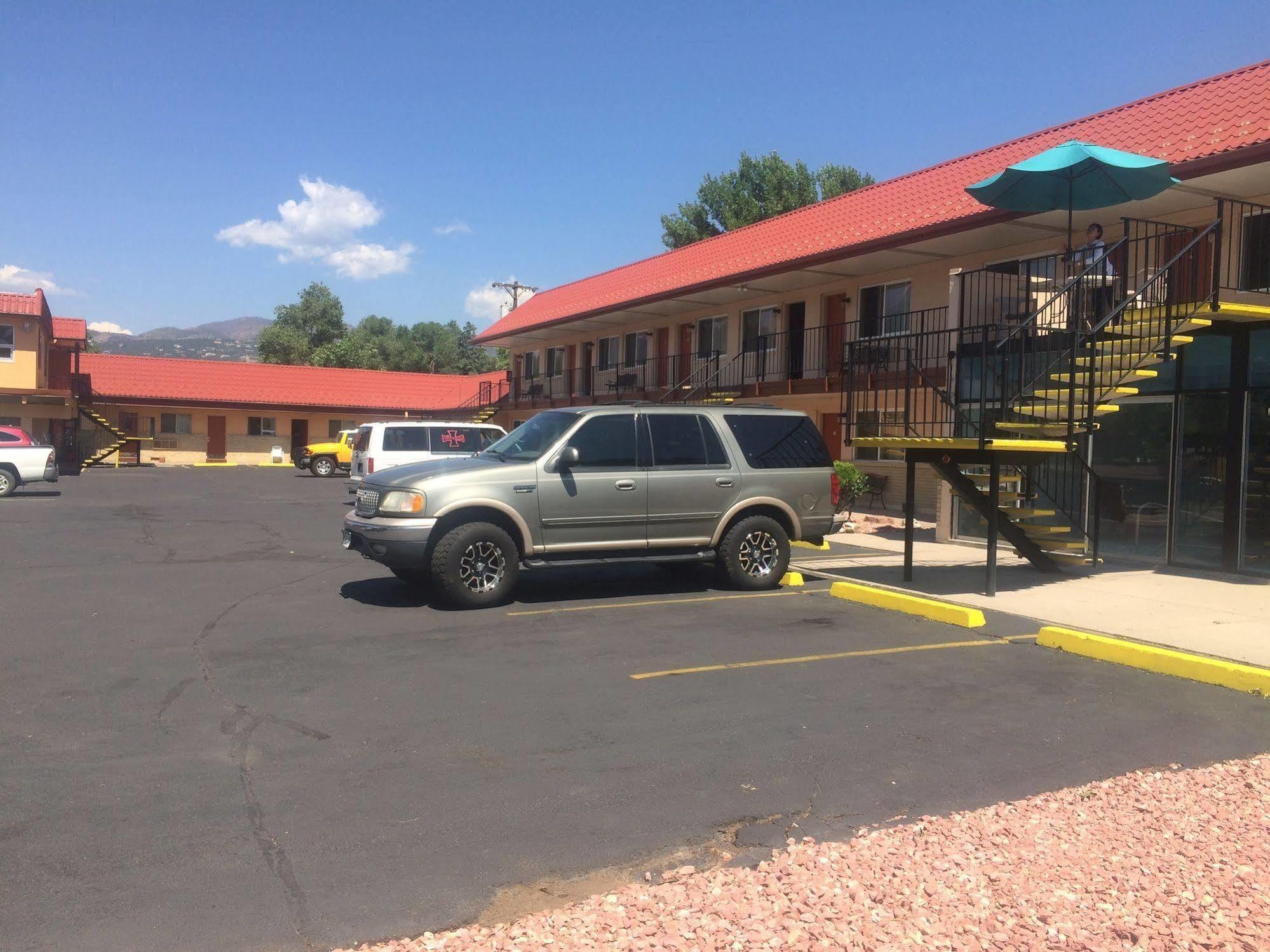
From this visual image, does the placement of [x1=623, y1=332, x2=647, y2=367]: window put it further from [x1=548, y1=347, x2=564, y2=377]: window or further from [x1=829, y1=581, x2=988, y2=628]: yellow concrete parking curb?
[x1=829, y1=581, x2=988, y2=628]: yellow concrete parking curb

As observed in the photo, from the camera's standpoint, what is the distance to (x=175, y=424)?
46.5 meters

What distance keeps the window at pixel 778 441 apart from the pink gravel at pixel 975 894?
6.61 m

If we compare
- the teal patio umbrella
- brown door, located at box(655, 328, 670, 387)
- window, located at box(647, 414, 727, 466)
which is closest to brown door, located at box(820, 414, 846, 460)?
brown door, located at box(655, 328, 670, 387)

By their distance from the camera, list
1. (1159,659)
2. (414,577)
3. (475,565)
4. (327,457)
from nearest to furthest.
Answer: (1159,659)
(475,565)
(414,577)
(327,457)

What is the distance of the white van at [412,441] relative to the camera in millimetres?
21188

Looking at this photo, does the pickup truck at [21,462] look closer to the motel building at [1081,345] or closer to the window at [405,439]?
the window at [405,439]

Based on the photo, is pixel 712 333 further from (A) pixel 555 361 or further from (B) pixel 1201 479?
(B) pixel 1201 479

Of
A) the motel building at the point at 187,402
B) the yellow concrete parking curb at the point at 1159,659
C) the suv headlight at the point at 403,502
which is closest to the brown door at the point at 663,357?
the motel building at the point at 187,402

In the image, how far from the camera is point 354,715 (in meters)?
6.11

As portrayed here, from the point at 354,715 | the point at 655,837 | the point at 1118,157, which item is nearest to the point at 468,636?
the point at 354,715

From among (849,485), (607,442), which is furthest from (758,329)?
(607,442)

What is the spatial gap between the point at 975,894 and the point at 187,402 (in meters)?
47.2

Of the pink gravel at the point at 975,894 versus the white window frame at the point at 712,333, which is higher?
the white window frame at the point at 712,333

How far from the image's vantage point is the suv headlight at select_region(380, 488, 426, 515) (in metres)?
9.23
